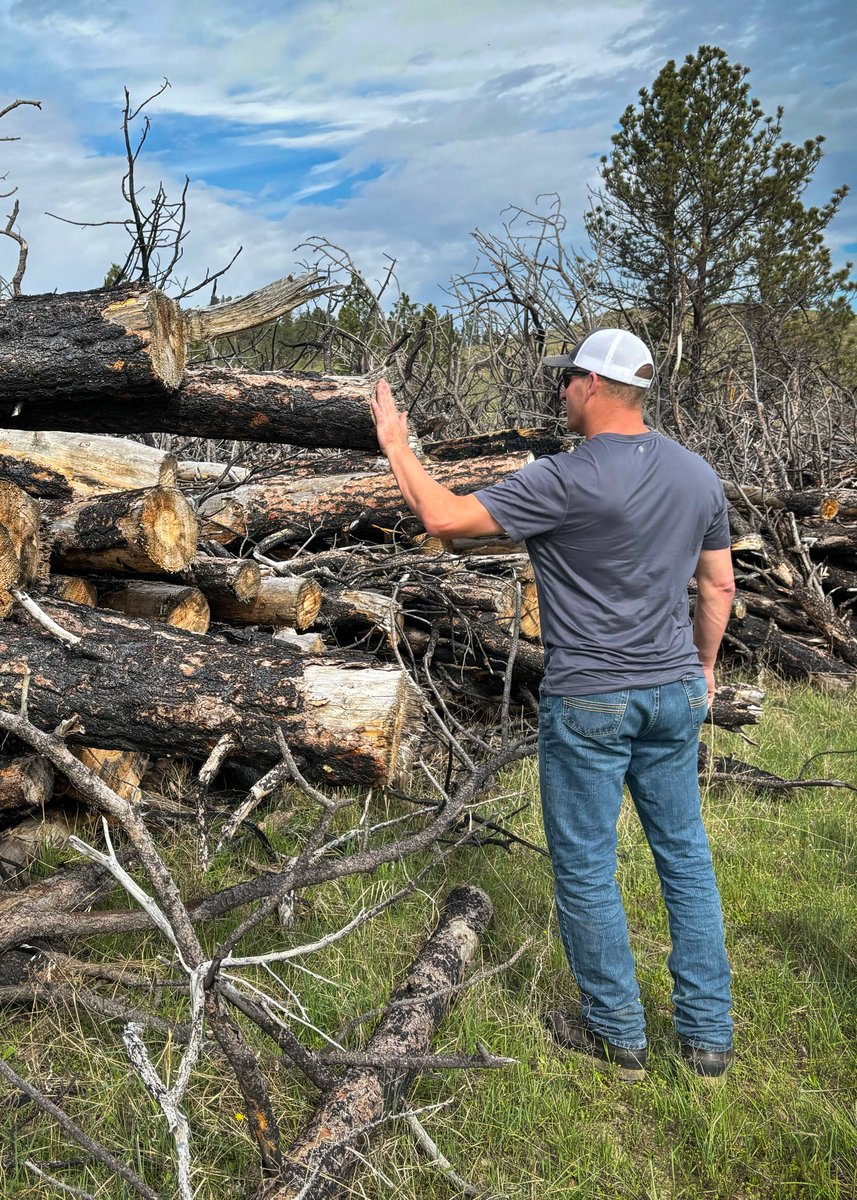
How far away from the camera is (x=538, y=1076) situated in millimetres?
2883

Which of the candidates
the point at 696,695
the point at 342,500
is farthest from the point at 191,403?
the point at 696,695

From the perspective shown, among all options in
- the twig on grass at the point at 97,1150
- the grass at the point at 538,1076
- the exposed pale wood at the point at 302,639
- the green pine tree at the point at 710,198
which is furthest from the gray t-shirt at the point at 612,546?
the green pine tree at the point at 710,198

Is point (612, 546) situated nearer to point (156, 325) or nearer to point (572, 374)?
point (572, 374)

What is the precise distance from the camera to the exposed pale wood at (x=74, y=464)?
4.95m

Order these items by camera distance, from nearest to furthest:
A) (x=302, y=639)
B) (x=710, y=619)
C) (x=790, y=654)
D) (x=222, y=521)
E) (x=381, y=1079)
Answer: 1. (x=381, y=1079)
2. (x=710, y=619)
3. (x=302, y=639)
4. (x=222, y=521)
5. (x=790, y=654)

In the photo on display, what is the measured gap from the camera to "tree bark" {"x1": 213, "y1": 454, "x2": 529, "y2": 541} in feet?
19.1

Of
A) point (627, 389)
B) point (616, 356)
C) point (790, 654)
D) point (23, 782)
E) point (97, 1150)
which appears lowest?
point (790, 654)

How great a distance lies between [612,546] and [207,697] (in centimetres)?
170

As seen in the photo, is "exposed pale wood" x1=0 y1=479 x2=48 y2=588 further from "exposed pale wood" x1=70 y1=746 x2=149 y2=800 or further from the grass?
the grass

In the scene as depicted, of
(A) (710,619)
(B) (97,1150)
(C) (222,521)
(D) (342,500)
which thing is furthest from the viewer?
(D) (342,500)

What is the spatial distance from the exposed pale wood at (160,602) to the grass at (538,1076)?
1.23m

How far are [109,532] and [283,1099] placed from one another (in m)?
2.45

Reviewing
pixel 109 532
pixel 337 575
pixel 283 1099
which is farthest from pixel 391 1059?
pixel 337 575

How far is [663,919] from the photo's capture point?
381 centimetres
